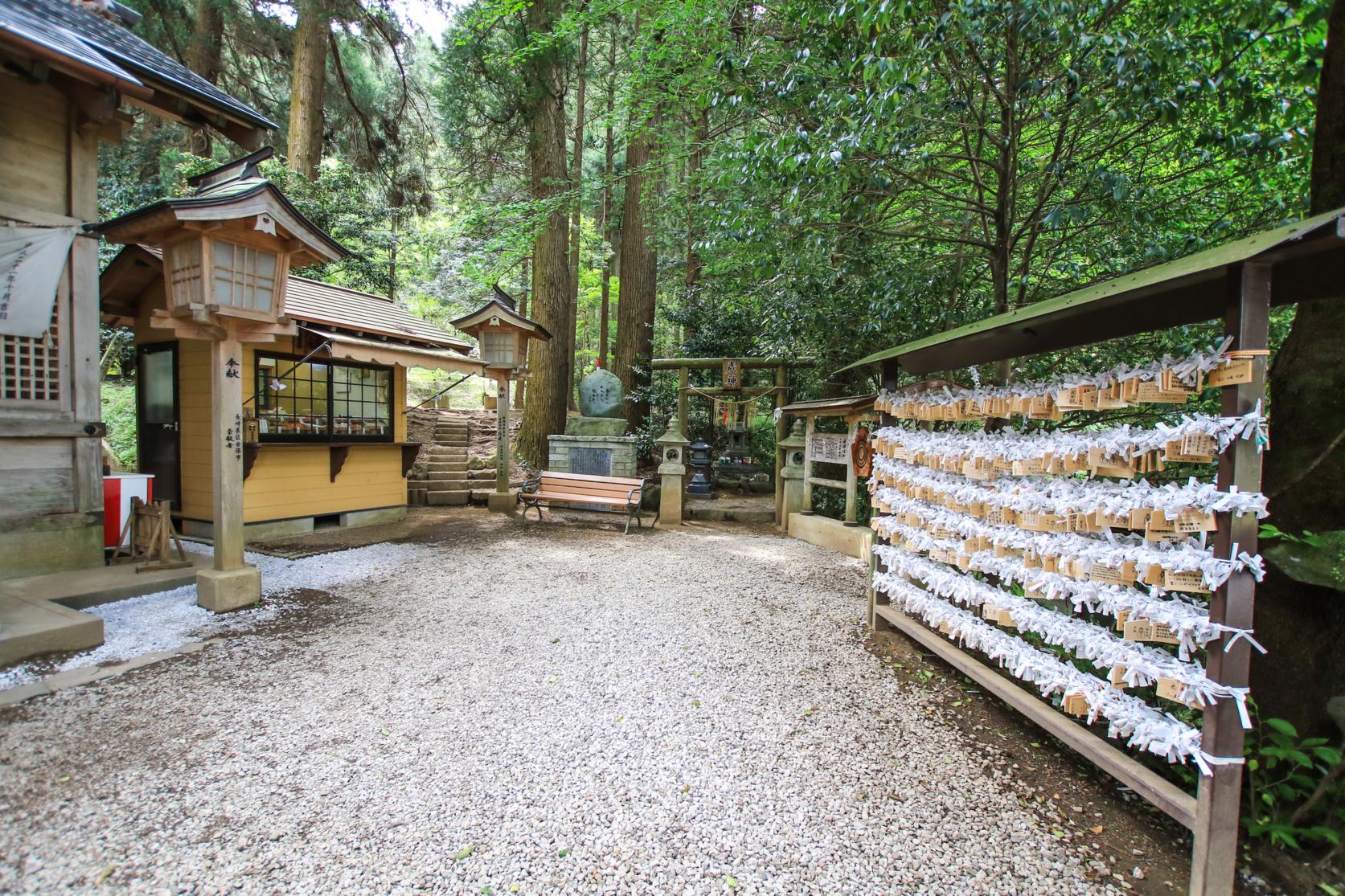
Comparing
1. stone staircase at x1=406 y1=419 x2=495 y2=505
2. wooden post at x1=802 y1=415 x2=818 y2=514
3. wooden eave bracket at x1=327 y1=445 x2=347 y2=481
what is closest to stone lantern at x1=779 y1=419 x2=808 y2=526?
wooden post at x1=802 y1=415 x2=818 y2=514

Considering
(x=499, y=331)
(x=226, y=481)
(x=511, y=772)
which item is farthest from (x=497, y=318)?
(x=511, y=772)

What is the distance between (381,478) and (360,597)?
4.03 m

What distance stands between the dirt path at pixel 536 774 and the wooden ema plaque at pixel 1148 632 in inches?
31.9

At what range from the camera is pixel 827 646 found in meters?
4.16

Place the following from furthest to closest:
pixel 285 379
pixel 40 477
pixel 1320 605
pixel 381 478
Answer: pixel 381 478 < pixel 285 379 < pixel 40 477 < pixel 1320 605

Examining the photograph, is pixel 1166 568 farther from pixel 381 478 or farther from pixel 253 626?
pixel 381 478

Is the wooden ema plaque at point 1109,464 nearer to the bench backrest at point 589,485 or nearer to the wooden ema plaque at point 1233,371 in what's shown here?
the wooden ema plaque at point 1233,371

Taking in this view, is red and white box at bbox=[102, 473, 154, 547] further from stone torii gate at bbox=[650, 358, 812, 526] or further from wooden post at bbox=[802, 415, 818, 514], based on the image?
wooden post at bbox=[802, 415, 818, 514]

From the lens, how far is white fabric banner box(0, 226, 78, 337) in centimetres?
413

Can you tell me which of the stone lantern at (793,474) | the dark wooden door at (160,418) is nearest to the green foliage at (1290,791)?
the stone lantern at (793,474)

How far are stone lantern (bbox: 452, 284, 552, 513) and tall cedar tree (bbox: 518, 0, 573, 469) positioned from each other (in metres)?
2.05

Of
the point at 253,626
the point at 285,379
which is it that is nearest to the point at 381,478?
the point at 285,379

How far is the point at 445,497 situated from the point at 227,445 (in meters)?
5.93

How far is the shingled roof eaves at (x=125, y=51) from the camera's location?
446 centimetres
